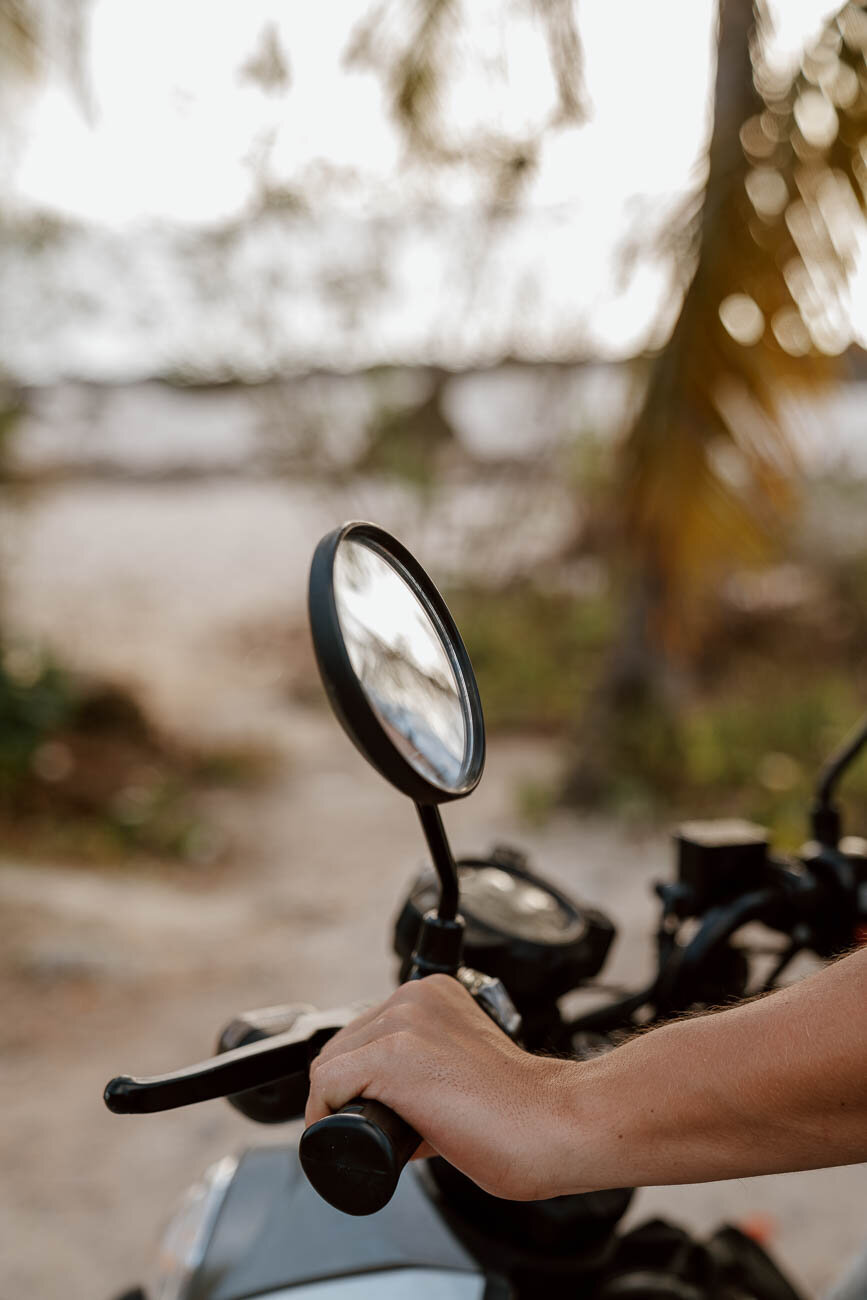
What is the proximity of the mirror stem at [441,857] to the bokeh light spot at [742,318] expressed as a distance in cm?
372

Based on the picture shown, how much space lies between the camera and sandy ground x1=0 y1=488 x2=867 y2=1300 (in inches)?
107

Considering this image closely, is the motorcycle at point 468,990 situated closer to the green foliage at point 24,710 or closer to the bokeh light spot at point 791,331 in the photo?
the bokeh light spot at point 791,331

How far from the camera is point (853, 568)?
833cm

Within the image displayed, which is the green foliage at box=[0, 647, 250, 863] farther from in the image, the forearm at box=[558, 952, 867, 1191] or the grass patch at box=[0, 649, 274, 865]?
the forearm at box=[558, 952, 867, 1191]

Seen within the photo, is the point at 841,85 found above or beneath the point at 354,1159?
above

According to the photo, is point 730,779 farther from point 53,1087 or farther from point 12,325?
point 12,325

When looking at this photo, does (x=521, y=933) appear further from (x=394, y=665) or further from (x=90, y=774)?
(x=90, y=774)

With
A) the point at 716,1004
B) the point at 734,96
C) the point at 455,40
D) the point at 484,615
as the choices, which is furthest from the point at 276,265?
the point at 716,1004

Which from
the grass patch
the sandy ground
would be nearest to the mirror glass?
the sandy ground

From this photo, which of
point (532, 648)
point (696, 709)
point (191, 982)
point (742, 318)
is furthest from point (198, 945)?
point (532, 648)

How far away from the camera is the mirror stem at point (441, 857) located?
2.50 ft

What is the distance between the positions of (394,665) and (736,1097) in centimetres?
38

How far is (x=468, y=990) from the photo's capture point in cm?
85

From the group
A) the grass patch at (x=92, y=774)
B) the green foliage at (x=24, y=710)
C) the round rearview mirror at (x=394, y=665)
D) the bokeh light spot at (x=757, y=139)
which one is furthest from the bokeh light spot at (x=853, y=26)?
the green foliage at (x=24, y=710)
